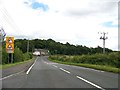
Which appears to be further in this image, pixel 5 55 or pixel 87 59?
pixel 5 55

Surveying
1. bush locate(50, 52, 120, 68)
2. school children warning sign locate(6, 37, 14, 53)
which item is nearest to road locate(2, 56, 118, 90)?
bush locate(50, 52, 120, 68)

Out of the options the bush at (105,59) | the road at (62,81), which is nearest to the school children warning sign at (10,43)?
the bush at (105,59)

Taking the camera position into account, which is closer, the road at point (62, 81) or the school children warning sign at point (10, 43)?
the road at point (62, 81)

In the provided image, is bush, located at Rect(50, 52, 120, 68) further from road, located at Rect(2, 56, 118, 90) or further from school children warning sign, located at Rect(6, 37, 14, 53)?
road, located at Rect(2, 56, 118, 90)

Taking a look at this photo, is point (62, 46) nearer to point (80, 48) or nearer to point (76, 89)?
point (80, 48)

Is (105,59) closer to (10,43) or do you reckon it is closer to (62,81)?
(10,43)

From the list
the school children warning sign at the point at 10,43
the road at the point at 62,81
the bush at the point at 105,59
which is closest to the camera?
the road at the point at 62,81

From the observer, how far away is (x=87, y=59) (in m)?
53.6

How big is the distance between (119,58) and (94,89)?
88.4ft

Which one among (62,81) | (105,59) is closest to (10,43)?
(105,59)

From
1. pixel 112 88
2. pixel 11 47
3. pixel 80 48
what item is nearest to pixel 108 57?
pixel 11 47

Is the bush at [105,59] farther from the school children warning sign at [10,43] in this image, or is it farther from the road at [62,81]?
the road at [62,81]

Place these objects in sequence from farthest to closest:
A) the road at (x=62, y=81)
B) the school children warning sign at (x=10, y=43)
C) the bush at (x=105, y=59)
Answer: the school children warning sign at (x=10, y=43)
the bush at (x=105, y=59)
the road at (x=62, y=81)

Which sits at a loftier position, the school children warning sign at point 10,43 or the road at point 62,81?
the school children warning sign at point 10,43
